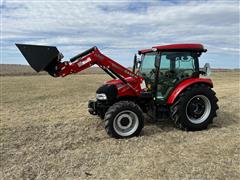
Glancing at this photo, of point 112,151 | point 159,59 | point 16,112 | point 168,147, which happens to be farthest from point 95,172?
point 16,112

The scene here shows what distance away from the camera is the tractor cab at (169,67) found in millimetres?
7715

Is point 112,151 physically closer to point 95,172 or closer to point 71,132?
point 95,172

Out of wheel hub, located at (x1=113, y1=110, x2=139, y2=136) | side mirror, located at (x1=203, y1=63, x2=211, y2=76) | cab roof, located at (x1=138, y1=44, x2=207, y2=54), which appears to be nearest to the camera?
wheel hub, located at (x1=113, y1=110, x2=139, y2=136)

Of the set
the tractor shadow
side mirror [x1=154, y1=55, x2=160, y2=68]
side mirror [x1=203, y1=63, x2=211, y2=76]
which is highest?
side mirror [x1=154, y1=55, x2=160, y2=68]

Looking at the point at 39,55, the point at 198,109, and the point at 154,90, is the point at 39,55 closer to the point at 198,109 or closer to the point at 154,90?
the point at 154,90

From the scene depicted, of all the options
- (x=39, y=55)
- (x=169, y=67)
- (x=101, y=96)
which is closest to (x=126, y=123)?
(x=101, y=96)

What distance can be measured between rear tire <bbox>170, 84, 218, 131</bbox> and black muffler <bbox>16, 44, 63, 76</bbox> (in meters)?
3.08

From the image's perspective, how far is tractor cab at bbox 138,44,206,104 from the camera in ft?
25.3

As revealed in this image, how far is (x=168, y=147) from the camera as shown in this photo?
6473 mm

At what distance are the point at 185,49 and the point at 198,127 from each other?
1966mm

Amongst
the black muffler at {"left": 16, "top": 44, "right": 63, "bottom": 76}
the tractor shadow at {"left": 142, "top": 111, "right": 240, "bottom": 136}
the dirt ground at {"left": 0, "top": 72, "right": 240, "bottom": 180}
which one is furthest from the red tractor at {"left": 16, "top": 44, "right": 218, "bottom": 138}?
the dirt ground at {"left": 0, "top": 72, "right": 240, "bottom": 180}

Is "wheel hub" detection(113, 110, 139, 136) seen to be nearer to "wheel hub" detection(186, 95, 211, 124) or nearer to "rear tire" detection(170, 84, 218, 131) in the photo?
"rear tire" detection(170, 84, 218, 131)

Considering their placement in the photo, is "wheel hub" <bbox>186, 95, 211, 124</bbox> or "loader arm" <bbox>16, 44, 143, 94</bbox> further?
"wheel hub" <bbox>186, 95, 211, 124</bbox>

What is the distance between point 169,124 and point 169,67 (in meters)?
1.59
